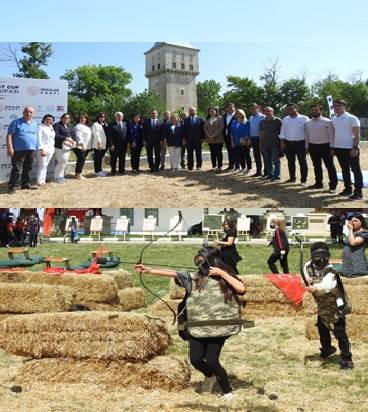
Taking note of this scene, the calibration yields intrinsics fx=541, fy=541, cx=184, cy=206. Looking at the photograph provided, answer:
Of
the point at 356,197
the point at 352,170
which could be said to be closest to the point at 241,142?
the point at 352,170

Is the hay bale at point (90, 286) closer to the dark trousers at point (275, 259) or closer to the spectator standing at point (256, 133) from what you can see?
the dark trousers at point (275, 259)

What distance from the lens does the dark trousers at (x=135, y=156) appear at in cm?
1066

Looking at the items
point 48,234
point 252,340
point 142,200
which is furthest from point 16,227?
point 252,340

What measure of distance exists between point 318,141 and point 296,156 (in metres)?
0.55

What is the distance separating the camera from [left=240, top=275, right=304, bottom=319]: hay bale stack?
801 cm

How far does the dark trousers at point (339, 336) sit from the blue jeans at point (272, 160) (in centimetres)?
440

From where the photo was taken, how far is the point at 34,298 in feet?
21.7

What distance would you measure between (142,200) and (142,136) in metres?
1.80

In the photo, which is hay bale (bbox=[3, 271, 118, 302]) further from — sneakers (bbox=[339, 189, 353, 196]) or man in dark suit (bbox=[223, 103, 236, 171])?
sneakers (bbox=[339, 189, 353, 196])

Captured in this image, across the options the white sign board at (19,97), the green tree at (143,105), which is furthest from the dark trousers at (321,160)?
the white sign board at (19,97)

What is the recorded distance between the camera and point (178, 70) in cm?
919

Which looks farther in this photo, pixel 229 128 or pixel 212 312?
pixel 229 128

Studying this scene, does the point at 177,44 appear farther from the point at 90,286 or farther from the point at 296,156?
the point at 90,286

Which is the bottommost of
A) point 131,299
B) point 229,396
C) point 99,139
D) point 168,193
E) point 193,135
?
point 229,396
